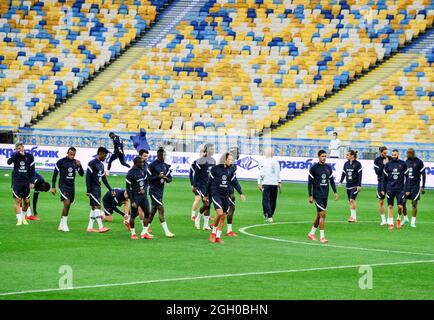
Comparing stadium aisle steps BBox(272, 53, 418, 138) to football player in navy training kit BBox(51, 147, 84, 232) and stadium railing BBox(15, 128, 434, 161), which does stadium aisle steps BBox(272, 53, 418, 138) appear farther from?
football player in navy training kit BBox(51, 147, 84, 232)

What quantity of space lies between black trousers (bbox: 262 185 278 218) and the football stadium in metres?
0.05

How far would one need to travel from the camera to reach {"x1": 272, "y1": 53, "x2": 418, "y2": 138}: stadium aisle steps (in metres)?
53.1

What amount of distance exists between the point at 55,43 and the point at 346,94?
58.1 feet

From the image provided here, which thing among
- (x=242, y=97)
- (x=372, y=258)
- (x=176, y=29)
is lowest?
(x=372, y=258)

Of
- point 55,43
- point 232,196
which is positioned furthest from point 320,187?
point 55,43

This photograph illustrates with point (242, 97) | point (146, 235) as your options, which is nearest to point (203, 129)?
point (242, 97)

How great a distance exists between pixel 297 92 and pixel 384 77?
4.81 meters

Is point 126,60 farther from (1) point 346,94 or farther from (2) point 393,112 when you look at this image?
(2) point 393,112

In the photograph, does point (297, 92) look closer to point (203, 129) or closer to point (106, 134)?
point (203, 129)

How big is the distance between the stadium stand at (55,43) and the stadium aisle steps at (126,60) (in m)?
0.51

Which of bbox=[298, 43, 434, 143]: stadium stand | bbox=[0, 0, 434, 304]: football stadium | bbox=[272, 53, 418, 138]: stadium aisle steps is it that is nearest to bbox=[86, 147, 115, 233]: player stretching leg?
bbox=[0, 0, 434, 304]: football stadium

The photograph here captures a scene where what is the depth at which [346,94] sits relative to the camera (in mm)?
54688

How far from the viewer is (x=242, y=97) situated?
183 feet
